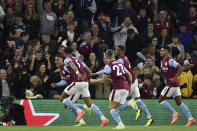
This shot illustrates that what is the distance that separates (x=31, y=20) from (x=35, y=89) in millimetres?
3439

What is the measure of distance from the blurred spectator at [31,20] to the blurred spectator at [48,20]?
0.80 feet

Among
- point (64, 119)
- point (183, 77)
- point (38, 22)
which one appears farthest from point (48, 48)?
point (183, 77)

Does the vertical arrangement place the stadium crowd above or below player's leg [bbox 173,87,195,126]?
above

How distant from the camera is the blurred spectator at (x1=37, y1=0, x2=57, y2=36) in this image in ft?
75.9

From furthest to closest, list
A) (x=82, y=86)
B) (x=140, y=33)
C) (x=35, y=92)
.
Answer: (x=140, y=33) → (x=35, y=92) → (x=82, y=86)

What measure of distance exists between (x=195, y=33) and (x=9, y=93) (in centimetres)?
737

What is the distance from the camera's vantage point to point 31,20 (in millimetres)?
22891

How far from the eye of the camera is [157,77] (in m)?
21.0

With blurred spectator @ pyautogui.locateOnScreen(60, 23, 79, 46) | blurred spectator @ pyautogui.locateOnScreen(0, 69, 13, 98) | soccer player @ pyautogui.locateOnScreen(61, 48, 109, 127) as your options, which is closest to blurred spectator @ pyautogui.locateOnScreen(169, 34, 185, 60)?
blurred spectator @ pyautogui.locateOnScreen(60, 23, 79, 46)

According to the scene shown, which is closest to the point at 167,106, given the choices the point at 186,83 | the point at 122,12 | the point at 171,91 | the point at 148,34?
the point at 171,91

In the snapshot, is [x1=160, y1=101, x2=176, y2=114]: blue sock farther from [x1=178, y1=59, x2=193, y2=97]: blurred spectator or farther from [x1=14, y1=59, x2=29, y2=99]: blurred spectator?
[x1=14, y1=59, x2=29, y2=99]: blurred spectator

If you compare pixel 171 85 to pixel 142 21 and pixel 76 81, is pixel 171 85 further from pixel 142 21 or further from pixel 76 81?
pixel 142 21

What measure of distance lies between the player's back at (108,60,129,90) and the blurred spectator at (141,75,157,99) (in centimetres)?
316

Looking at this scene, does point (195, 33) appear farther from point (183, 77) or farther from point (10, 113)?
point (10, 113)
